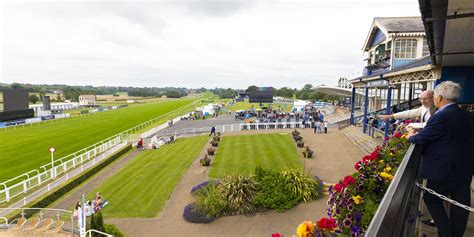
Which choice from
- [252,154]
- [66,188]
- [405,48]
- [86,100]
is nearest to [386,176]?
[66,188]

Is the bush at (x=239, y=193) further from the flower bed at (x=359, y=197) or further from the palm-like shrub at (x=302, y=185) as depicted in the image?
the flower bed at (x=359, y=197)

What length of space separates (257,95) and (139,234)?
46.5 m

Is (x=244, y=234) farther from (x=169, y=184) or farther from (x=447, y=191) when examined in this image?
(x=447, y=191)

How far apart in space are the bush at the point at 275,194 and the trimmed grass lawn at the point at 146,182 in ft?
13.9

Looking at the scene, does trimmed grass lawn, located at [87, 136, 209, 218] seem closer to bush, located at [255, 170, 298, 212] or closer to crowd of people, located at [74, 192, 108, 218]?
crowd of people, located at [74, 192, 108, 218]

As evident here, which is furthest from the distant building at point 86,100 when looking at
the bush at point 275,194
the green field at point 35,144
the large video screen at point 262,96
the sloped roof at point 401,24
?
the bush at point 275,194

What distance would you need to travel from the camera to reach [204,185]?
13.7 m

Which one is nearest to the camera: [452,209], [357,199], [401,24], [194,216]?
[452,209]

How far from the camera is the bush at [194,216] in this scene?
1073cm

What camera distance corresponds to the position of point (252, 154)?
65.9 feet

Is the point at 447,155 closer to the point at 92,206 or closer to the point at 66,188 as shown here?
the point at 92,206

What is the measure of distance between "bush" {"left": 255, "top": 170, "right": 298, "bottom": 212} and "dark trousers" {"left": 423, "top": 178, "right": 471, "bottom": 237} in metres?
8.91

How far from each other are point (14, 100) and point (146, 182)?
1461 inches

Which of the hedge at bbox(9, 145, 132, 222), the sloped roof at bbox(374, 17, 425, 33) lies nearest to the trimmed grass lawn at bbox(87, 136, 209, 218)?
the hedge at bbox(9, 145, 132, 222)
